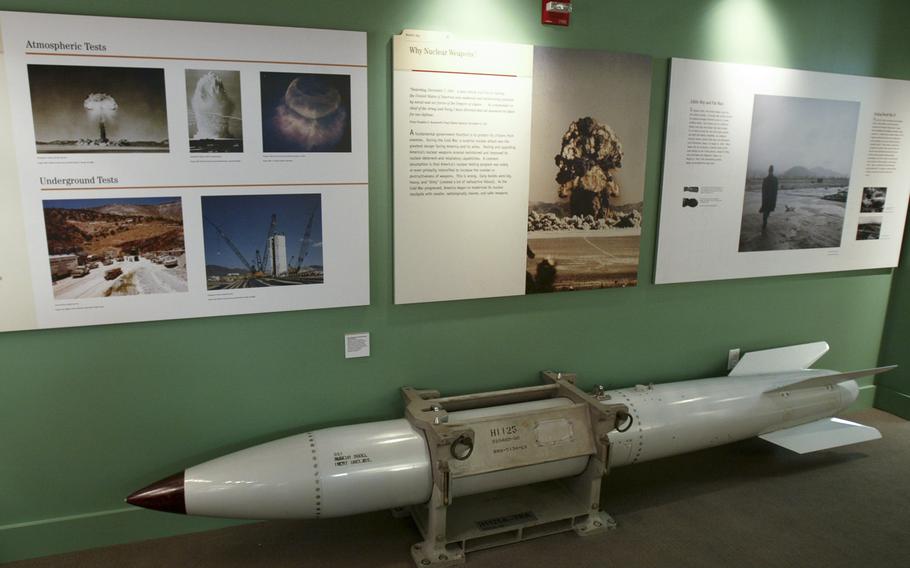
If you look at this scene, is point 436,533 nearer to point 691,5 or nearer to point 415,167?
point 415,167

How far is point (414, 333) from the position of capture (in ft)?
8.92

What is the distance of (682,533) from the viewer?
2619 mm

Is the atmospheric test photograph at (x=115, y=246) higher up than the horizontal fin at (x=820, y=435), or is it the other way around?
the atmospheric test photograph at (x=115, y=246)

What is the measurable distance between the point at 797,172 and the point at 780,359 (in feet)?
3.52

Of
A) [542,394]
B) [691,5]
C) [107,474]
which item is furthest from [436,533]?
[691,5]

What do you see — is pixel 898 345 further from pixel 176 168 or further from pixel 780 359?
pixel 176 168

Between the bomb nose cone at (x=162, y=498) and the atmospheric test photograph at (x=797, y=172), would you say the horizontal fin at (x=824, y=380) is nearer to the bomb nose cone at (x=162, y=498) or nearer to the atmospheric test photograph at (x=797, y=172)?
the atmospheric test photograph at (x=797, y=172)

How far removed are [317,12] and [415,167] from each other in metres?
0.71

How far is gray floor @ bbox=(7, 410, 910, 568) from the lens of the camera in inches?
94.8

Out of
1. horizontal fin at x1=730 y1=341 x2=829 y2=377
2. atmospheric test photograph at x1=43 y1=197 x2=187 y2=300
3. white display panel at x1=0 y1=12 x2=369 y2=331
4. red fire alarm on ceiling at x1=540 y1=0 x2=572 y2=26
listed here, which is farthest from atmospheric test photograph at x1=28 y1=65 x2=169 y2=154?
horizontal fin at x1=730 y1=341 x2=829 y2=377

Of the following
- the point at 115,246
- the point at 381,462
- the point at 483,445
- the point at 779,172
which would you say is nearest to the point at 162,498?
the point at 381,462

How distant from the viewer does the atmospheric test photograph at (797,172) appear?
10.6ft

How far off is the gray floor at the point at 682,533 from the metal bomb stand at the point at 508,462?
0.09 meters

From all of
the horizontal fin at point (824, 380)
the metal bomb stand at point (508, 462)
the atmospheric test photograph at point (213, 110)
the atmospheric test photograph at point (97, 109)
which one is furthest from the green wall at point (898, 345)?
the atmospheric test photograph at point (97, 109)
